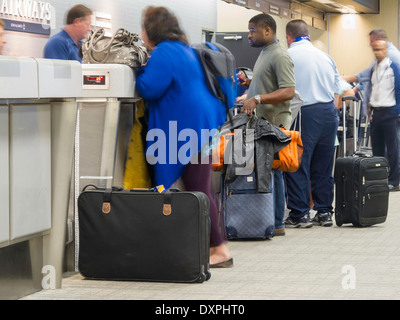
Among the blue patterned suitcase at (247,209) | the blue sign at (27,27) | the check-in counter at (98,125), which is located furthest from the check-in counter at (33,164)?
the blue sign at (27,27)

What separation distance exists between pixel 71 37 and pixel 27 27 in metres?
0.58

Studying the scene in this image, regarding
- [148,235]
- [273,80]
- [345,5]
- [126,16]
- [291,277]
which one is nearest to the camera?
[148,235]

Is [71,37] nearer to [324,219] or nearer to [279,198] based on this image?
[279,198]

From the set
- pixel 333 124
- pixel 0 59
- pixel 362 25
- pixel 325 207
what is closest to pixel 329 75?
pixel 333 124

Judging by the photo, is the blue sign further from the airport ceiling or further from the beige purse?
the airport ceiling

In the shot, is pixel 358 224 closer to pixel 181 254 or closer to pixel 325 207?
pixel 325 207

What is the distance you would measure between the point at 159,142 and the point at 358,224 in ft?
7.66

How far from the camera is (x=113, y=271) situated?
397cm

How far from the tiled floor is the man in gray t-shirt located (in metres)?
0.38

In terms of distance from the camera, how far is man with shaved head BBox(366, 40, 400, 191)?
886cm

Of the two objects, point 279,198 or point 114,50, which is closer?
point 114,50

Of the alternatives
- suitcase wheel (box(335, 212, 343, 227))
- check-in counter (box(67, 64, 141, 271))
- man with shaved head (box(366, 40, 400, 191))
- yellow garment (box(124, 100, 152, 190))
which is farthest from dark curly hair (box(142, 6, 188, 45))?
man with shaved head (box(366, 40, 400, 191))

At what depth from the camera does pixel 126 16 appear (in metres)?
8.69

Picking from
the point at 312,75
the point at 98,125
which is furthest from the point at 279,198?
the point at 98,125
